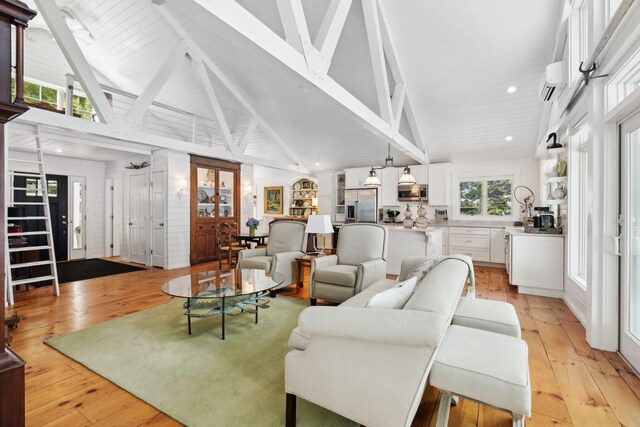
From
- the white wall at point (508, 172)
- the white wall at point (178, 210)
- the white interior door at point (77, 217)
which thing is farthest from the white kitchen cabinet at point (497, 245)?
the white interior door at point (77, 217)

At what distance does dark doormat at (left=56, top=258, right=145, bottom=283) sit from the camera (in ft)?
17.3

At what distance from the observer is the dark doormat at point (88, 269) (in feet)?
17.3

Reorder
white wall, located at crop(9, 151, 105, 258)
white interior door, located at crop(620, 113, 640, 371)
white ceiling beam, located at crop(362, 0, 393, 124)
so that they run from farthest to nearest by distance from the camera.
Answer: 1. white wall, located at crop(9, 151, 105, 258)
2. white ceiling beam, located at crop(362, 0, 393, 124)
3. white interior door, located at crop(620, 113, 640, 371)

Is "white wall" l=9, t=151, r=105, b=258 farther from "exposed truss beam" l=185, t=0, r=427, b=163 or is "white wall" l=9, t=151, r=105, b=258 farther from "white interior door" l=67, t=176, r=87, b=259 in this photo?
"exposed truss beam" l=185, t=0, r=427, b=163

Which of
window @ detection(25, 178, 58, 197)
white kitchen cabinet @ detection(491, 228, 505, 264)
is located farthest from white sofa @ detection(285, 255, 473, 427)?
window @ detection(25, 178, 58, 197)

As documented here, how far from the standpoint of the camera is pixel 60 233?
6.85m

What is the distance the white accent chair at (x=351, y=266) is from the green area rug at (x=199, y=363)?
500 millimetres

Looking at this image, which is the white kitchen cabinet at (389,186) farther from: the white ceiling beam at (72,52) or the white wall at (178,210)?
the white ceiling beam at (72,52)

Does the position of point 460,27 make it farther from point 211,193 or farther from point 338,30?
point 211,193

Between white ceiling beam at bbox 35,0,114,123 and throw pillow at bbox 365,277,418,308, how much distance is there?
184 inches

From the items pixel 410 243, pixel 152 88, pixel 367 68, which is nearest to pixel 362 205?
pixel 410 243

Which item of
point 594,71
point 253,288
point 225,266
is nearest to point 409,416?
point 253,288

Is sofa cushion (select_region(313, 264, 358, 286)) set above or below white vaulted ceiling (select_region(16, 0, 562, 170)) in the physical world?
below

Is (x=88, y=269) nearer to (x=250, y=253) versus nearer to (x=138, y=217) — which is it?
(x=138, y=217)
